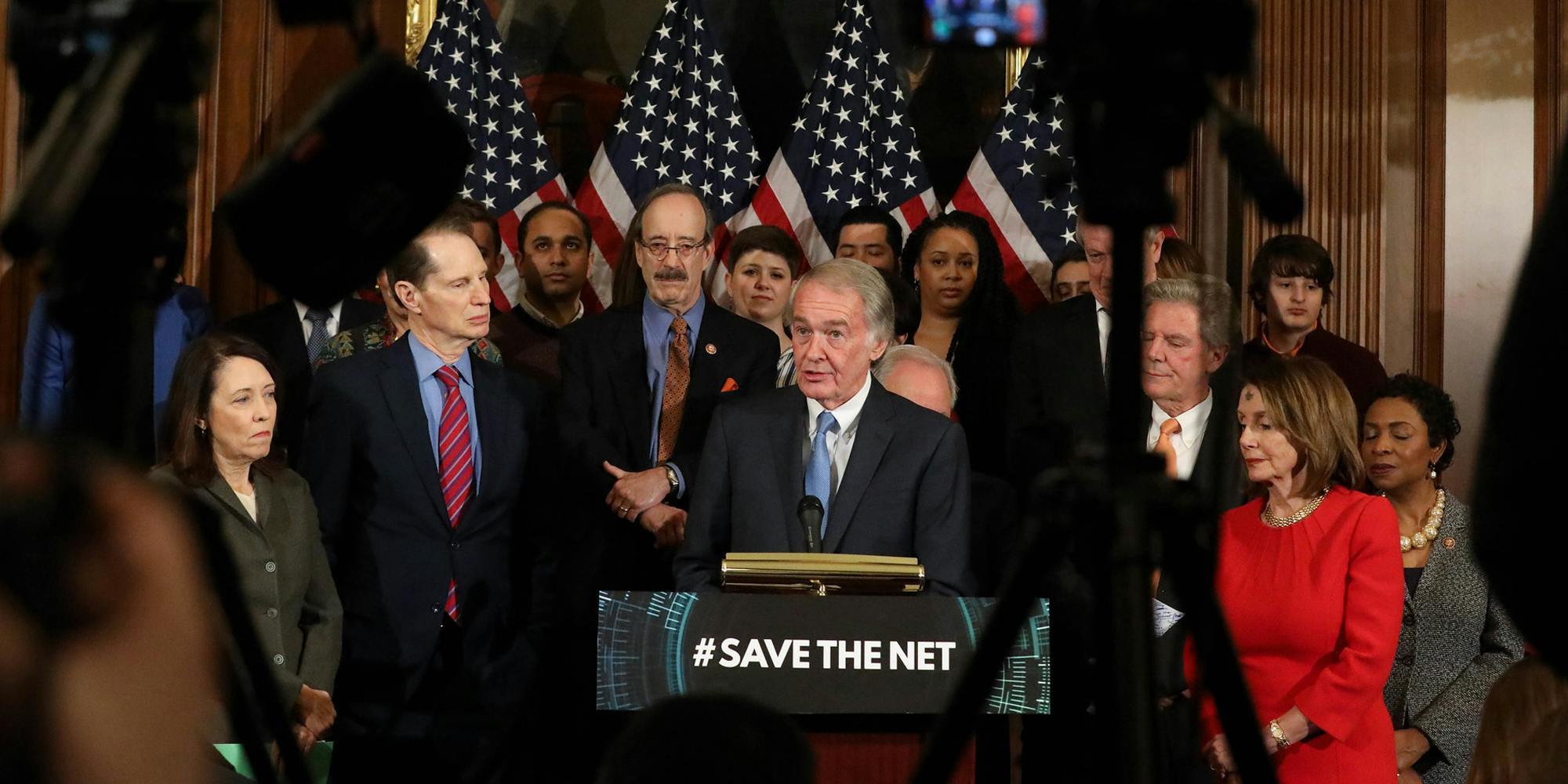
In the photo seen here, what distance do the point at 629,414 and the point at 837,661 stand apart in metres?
1.95

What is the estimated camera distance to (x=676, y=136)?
7.00 metres

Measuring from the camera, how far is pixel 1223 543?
429 cm

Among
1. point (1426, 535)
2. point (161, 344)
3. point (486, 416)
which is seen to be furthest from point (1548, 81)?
point (161, 344)

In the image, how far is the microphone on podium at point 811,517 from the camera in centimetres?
395

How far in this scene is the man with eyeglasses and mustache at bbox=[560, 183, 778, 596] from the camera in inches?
193

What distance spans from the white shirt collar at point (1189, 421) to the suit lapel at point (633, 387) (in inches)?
60.5

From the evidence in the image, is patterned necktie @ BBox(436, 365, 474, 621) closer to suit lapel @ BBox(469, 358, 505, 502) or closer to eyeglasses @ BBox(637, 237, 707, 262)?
suit lapel @ BBox(469, 358, 505, 502)

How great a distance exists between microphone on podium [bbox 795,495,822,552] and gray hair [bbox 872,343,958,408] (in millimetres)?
984

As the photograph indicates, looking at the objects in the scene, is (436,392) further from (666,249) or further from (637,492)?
(666,249)

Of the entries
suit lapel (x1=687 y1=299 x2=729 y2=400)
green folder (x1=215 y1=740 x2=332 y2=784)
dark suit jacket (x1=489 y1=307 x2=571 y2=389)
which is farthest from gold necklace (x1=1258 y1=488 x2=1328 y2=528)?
dark suit jacket (x1=489 y1=307 x2=571 y2=389)

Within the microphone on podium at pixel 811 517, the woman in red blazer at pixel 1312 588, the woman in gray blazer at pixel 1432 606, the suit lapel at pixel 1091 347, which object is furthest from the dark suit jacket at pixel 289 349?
the woman in gray blazer at pixel 1432 606

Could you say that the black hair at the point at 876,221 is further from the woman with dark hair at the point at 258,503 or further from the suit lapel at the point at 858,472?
the woman with dark hair at the point at 258,503

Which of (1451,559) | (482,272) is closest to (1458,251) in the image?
(1451,559)

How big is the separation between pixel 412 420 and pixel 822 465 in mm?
1252
